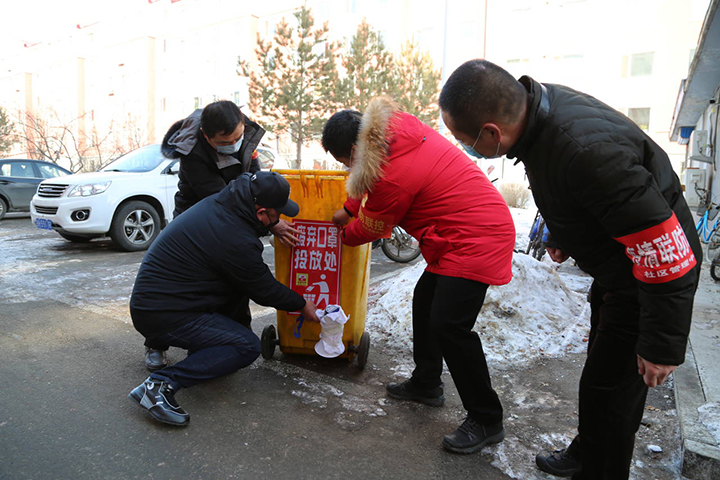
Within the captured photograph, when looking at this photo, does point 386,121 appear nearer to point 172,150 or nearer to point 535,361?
point 172,150

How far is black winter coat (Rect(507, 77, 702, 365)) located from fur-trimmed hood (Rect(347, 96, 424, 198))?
0.66 m

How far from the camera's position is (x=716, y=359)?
3289 millimetres

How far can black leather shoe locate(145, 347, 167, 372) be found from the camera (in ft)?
10.7

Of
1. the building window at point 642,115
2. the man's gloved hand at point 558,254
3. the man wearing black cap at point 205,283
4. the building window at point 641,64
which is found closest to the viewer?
the man's gloved hand at point 558,254

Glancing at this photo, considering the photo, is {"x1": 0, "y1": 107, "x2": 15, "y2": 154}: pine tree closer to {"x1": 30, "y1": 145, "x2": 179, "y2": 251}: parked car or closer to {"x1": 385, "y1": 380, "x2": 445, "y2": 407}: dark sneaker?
{"x1": 30, "y1": 145, "x2": 179, "y2": 251}: parked car

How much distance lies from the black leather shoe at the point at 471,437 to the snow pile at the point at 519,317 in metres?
1.16

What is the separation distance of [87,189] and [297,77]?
62.7 ft

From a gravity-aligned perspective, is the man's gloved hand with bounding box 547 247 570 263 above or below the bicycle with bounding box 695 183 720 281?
above

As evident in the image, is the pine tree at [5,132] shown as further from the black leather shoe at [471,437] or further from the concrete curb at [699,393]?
the concrete curb at [699,393]

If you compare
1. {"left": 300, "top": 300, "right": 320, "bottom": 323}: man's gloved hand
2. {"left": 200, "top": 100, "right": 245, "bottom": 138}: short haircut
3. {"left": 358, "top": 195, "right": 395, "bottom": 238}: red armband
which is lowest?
{"left": 300, "top": 300, "right": 320, "bottom": 323}: man's gloved hand

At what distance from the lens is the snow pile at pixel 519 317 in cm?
382

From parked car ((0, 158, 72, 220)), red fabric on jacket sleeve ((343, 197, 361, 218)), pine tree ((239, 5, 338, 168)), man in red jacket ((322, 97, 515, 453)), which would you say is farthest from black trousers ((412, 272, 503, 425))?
pine tree ((239, 5, 338, 168))

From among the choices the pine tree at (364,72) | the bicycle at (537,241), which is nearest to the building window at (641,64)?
the pine tree at (364,72)

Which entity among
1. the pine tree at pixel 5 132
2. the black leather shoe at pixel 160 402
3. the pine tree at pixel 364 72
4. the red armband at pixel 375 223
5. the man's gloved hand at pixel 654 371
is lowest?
the black leather shoe at pixel 160 402
